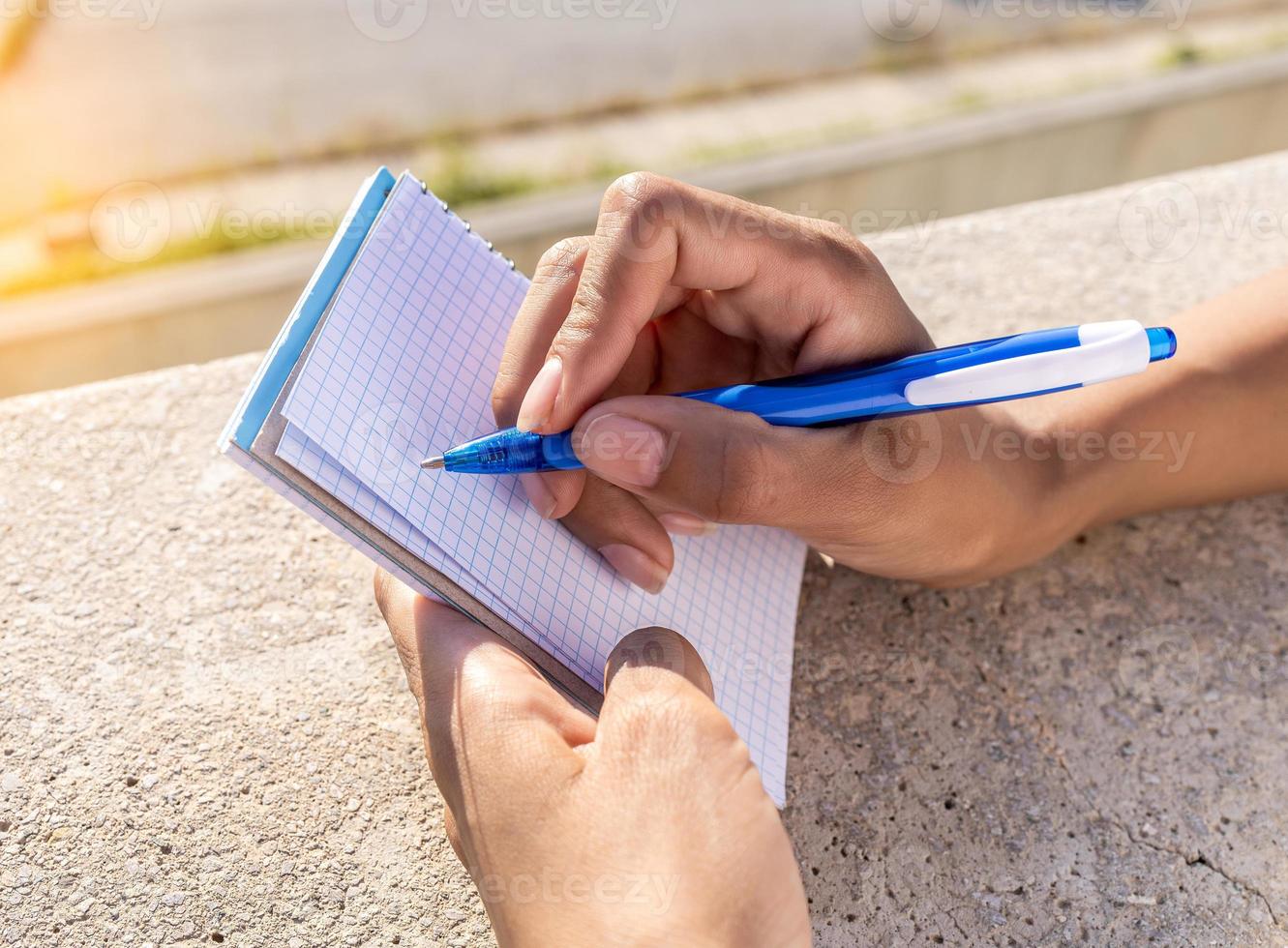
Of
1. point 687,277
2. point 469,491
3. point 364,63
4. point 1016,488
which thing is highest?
point 687,277

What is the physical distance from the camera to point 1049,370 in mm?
823

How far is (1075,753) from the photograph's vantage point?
98cm

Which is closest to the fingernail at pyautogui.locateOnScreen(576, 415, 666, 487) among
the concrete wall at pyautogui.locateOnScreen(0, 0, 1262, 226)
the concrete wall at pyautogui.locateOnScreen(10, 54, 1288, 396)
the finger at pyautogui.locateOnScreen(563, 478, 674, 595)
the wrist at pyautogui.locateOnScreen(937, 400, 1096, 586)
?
the finger at pyautogui.locateOnScreen(563, 478, 674, 595)

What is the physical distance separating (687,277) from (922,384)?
0.82ft

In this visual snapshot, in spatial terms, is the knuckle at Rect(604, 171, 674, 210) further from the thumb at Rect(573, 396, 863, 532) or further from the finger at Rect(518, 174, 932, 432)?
the thumb at Rect(573, 396, 863, 532)

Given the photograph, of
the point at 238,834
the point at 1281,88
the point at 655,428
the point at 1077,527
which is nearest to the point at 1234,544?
the point at 1077,527

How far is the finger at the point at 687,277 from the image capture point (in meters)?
0.93

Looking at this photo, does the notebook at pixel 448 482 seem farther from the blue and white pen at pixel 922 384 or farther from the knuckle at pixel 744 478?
the knuckle at pixel 744 478

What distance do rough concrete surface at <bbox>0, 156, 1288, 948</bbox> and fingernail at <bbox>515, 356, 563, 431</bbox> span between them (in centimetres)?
31

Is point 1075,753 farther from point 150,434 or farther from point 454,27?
point 454,27

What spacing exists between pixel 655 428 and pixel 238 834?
0.52m

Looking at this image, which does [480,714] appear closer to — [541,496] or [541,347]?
[541,496]

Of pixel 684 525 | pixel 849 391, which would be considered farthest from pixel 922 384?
pixel 684 525

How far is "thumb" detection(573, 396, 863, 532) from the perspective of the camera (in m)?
0.86
